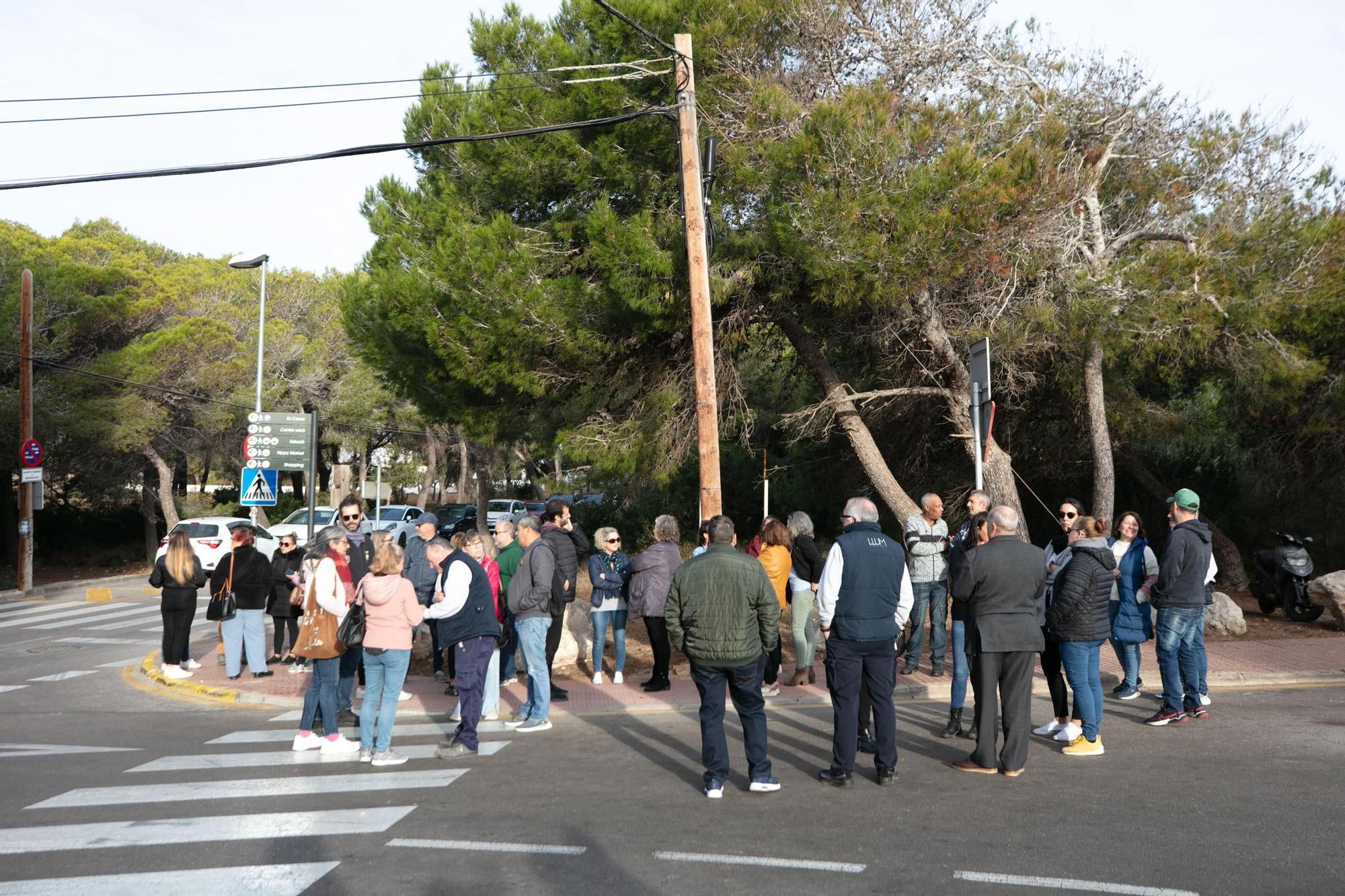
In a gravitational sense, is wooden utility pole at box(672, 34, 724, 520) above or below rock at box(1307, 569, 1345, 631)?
above

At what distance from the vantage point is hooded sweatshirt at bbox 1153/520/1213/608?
8820 millimetres

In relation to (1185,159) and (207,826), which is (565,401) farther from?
(207,826)

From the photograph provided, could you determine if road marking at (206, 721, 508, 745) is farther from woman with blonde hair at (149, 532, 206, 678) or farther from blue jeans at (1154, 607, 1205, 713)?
blue jeans at (1154, 607, 1205, 713)

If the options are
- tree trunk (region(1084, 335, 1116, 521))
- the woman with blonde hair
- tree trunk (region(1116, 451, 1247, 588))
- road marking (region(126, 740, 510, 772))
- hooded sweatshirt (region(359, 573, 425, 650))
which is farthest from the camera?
tree trunk (region(1116, 451, 1247, 588))

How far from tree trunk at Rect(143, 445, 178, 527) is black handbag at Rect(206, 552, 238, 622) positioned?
24945 millimetres

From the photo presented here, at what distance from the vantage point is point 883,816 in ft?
20.8

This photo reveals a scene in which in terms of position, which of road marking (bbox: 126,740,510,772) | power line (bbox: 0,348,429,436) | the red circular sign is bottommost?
road marking (bbox: 126,740,510,772)

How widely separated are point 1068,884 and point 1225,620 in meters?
9.75

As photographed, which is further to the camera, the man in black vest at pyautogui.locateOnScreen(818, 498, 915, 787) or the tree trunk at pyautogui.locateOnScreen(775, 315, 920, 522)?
the tree trunk at pyautogui.locateOnScreen(775, 315, 920, 522)

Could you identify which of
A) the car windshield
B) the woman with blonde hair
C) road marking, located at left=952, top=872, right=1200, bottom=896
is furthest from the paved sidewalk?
the car windshield

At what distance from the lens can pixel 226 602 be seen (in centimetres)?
1186

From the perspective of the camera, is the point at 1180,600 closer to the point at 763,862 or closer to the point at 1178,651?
the point at 1178,651

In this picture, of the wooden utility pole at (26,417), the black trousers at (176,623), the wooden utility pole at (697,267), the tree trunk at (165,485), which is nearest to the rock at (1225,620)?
the wooden utility pole at (697,267)

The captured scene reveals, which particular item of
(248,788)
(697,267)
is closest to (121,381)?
(697,267)
